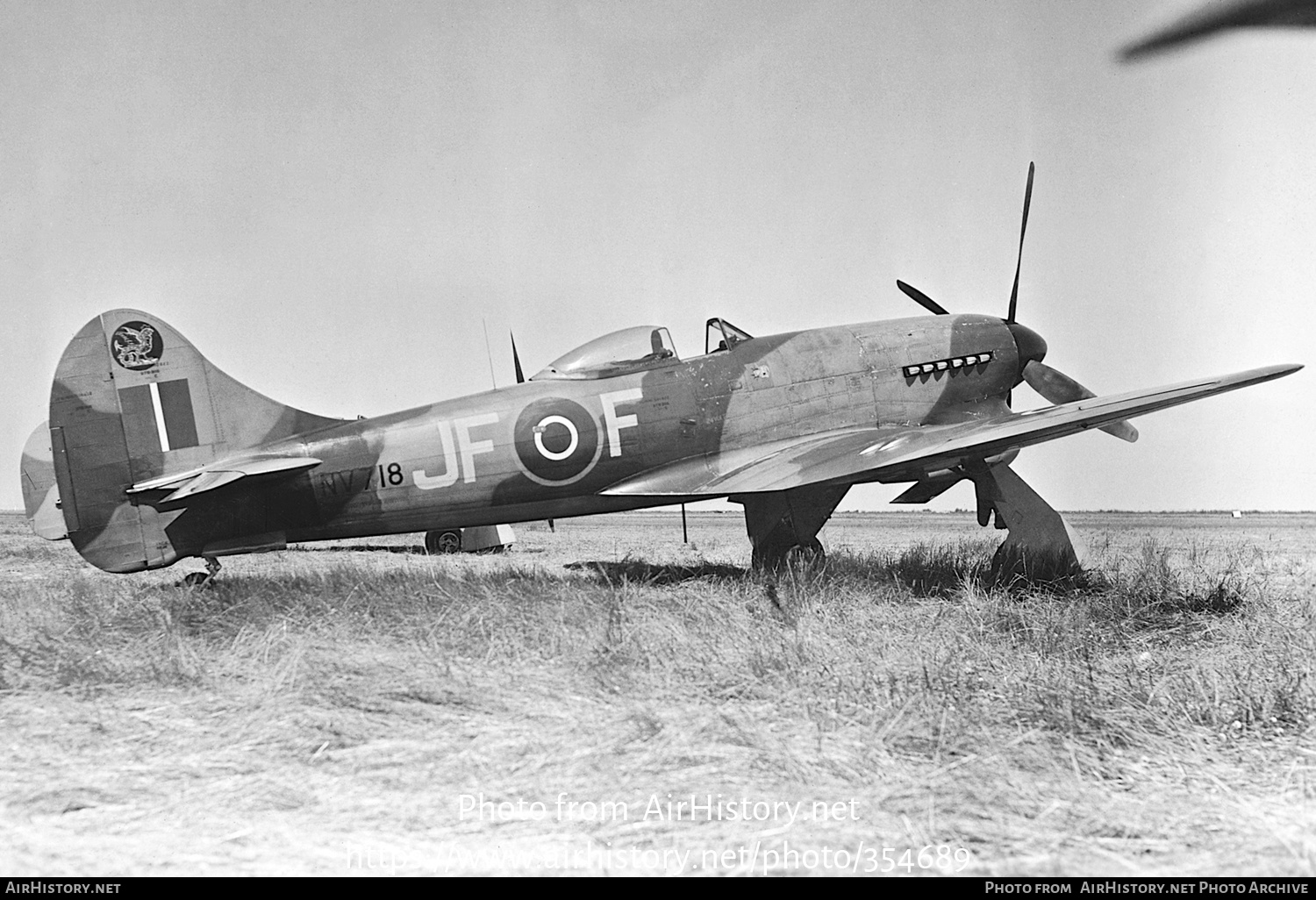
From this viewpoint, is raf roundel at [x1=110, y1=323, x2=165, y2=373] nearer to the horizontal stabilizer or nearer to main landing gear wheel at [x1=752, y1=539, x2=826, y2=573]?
the horizontal stabilizer

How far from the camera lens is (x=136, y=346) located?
852 cm

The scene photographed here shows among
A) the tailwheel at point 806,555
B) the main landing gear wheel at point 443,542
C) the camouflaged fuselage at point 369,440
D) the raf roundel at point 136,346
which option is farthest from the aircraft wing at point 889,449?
the main landing gear wheel at point 443,542

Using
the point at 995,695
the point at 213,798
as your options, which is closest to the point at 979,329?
the point at 995,695

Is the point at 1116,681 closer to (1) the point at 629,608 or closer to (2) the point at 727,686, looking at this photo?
(2) the point at 727,686

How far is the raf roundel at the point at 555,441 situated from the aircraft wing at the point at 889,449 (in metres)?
0.40

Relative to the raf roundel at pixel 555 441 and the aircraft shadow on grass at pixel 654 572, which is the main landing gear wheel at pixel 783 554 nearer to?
the aircraft shadow on grass at pixel 654 572

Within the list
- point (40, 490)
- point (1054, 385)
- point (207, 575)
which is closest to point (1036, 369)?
point (1054, 385)

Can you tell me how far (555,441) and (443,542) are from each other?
25.0 feet

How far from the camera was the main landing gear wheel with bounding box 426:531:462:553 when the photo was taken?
1552cm

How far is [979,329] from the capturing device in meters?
10.1

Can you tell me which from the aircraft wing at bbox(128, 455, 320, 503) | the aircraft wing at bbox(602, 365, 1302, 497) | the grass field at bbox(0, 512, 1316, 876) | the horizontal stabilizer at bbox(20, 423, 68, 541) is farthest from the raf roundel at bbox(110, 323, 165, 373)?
the horizontal stabilizer at bbox(20, 423, 68, 541)

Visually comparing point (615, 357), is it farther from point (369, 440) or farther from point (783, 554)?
point (783, 554)

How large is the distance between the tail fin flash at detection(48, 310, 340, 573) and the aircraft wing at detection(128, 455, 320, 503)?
0.76 ft

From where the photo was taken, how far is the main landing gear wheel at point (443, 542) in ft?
50.9
